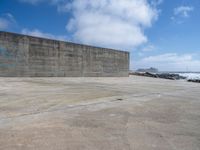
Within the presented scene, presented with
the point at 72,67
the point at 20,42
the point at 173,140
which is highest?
the point at 20,42

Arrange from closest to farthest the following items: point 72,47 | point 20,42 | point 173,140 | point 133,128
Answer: point 173,140 < point 133,128 < point 20,42 < point 72,47

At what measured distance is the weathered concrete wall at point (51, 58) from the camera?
1434 centimetres

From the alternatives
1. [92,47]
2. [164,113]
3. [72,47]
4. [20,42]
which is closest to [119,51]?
[92,47]

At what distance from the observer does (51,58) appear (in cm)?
1705

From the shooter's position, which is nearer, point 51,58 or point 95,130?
point 95,130

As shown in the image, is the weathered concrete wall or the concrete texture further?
the weathered concrete wall

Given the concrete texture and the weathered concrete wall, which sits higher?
the weathered concrete wall

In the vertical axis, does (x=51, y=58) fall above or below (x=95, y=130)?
above

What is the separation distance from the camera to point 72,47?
62.1 feet

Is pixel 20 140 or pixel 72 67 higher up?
pixel 72 67

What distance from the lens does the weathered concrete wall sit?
47.0 ft

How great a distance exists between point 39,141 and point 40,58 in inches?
577

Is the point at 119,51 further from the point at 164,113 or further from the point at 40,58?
the point at 164,113

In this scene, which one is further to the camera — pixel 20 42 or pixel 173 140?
pixel 20 42
